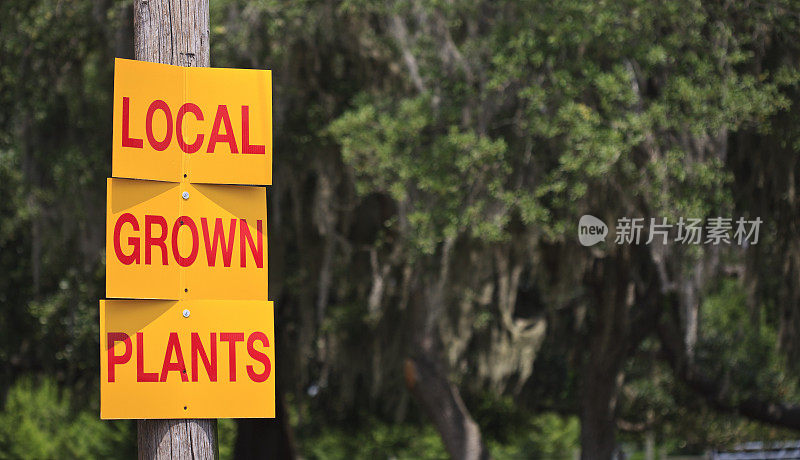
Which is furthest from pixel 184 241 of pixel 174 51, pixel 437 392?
pixel 437 392

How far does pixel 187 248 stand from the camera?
3016 mm

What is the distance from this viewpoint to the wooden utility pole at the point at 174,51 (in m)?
2.98

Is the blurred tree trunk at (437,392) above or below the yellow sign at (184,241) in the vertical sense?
below

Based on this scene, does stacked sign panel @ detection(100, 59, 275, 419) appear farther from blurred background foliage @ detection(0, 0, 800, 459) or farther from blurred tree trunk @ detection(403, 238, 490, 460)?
blurred tree trunk @ detection(403, 238, 490, 460)

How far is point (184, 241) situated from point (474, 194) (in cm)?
504

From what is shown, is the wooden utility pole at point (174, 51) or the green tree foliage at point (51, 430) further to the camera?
the green tree foliage at point (51, 430)

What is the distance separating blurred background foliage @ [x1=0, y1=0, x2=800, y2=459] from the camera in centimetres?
742

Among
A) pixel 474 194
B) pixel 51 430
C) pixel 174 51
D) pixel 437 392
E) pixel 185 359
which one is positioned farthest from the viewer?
pixel 51 430

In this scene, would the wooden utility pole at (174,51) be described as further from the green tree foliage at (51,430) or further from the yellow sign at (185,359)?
the green tree foliage at (51,430)

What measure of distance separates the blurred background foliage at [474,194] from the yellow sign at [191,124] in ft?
14.3

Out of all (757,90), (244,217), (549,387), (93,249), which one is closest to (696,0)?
(757,90)

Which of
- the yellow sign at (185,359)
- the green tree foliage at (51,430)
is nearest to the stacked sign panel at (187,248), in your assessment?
the yellow sign at (185,359)

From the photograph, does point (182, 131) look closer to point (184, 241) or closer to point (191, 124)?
point (191, 124)

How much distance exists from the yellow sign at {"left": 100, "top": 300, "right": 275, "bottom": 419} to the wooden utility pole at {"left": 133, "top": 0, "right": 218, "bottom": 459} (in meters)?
0.06
